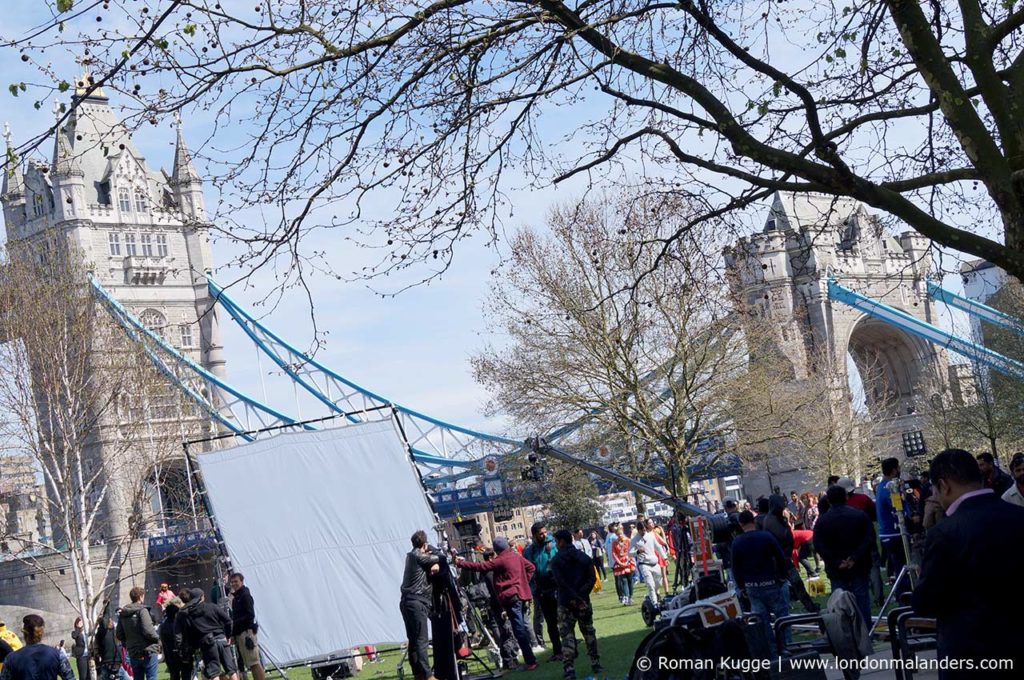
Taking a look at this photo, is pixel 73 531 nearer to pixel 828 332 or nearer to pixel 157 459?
pixel 157 459

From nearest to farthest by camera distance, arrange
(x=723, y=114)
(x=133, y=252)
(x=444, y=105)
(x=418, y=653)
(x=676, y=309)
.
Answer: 1. (x=723, y=114)
2. (x=444, y=105)
3. (x=418, y=653)
4. (x=676, y=309)
5. (x=133, y=252)

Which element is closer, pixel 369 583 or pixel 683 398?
pixel 369 583

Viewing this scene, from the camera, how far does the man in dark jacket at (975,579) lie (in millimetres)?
5328

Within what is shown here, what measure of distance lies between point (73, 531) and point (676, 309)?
16.6m

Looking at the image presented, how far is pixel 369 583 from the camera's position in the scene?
57.3ft

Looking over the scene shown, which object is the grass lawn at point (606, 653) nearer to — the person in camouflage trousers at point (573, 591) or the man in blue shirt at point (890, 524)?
the person in camouflage trousers at point (573, 591)

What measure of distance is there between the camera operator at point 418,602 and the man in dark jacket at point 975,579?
26.1 feet

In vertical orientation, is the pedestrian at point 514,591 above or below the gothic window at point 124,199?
below

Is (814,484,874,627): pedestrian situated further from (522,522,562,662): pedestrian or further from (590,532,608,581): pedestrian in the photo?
(590,532,608,581): pedestrian

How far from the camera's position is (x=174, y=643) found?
57.7 feet

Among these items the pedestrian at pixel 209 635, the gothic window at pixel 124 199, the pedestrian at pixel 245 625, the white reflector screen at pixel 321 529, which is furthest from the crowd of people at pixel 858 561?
the gothic window at pixel 124 199

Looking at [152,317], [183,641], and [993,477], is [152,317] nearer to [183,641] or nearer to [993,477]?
[183,641]

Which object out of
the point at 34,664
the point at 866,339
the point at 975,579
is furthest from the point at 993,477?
the point at 866,339

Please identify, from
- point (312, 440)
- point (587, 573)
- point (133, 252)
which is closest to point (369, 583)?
point (312, 440)
